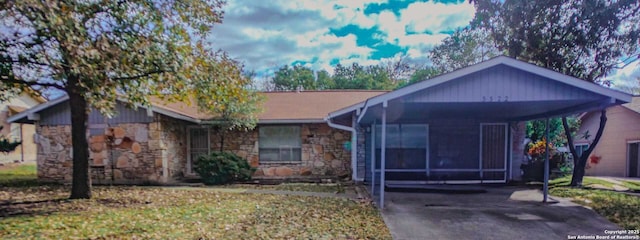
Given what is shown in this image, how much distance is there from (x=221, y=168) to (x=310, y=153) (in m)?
3.12

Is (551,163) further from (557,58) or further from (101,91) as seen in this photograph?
(101,91)

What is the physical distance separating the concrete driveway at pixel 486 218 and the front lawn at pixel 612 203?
24cm

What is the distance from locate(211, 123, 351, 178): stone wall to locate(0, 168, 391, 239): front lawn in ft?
11.7

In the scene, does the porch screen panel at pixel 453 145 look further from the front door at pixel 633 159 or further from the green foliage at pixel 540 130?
the front door at pixel 633 159

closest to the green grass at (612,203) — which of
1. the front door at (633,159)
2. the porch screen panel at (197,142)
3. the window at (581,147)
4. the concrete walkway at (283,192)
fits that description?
the concrete walkway at (283,192)

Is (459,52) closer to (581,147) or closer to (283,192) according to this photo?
(581,147)

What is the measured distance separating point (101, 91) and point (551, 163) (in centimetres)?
1375

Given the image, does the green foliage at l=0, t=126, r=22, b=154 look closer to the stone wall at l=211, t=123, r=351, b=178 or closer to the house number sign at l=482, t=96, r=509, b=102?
the stone wall at l=211, t=123, r=351, b=178

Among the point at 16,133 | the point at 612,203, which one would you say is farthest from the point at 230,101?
the point at 16,133

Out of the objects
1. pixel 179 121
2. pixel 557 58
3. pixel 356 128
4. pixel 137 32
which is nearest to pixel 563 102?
pixel 557 58

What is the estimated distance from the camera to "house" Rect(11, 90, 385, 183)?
10383mm

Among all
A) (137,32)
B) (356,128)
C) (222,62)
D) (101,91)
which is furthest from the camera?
(356,128)

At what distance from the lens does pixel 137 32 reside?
6.18m

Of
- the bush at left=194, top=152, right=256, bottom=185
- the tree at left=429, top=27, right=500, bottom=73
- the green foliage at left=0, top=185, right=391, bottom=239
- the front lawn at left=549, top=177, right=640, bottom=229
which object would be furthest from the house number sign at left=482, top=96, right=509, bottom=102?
the tree at left=429, top=27, right=500, bottom=73
